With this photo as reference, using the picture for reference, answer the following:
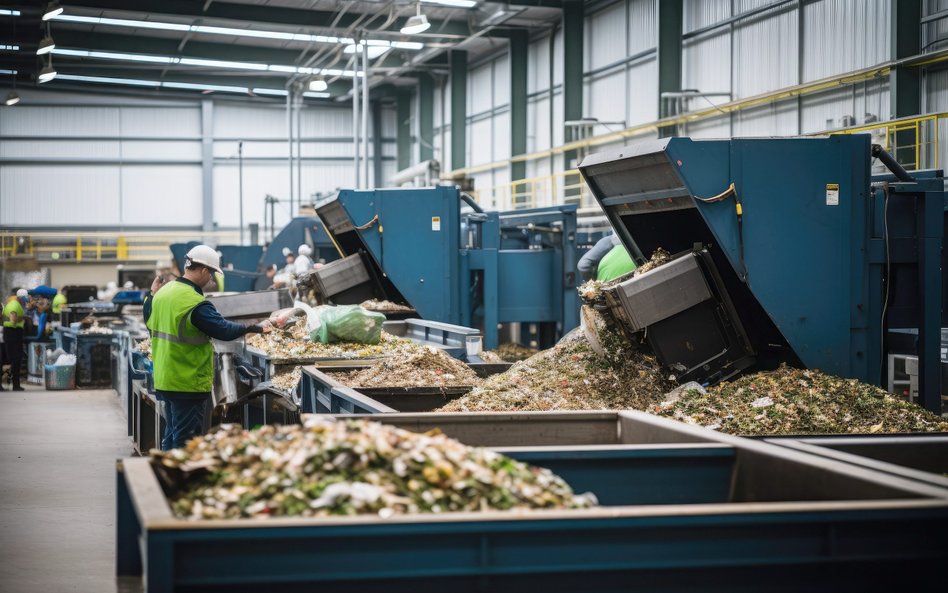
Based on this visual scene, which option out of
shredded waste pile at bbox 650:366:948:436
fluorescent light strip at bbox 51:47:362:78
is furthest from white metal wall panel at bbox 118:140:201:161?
shredded waste pile at bbox 650:366:948:436

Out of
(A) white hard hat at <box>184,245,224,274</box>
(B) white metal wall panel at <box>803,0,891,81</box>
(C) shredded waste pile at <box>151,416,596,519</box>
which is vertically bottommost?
(C) shredded waste pile at <box>151,416,596,519</box>

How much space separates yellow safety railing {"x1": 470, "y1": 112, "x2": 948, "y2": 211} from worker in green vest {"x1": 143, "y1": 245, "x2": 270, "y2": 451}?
7.10 m

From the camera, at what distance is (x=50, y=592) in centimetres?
496

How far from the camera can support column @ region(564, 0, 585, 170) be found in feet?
73.0

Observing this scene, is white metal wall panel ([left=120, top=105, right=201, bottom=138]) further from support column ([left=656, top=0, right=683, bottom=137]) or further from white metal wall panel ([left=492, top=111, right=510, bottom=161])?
support column ([left=656, top=0, right=683, bottom=137])

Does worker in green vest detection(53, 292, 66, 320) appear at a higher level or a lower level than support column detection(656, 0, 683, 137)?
lower

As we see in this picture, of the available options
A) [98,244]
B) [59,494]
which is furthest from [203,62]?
[59,494]

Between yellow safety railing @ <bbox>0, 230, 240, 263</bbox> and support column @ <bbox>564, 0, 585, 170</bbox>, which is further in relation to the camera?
yellow safety railing @ <bbox>0, 230, 240, 263</bbox>

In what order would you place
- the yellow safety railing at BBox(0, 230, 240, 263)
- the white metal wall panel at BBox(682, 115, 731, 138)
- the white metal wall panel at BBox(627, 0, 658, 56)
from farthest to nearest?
1. the yellow safety railing at BBox(0, 230, 240, 263)
2. the white metal wall panel at BBox(627, 0, 658, 56)
3. the white metal wall panel at BBox(682, 115, 731, 138)

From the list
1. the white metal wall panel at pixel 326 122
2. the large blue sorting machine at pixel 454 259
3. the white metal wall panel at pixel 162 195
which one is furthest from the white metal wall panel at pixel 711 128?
the white metal wall panel at pixel 162 195

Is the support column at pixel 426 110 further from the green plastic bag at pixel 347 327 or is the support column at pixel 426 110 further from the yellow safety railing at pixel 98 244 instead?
the green plastic bag at pixel 347 327

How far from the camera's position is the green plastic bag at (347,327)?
807cm

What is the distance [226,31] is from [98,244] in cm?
918

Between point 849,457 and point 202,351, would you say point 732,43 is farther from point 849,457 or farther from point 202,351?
point 849,457
